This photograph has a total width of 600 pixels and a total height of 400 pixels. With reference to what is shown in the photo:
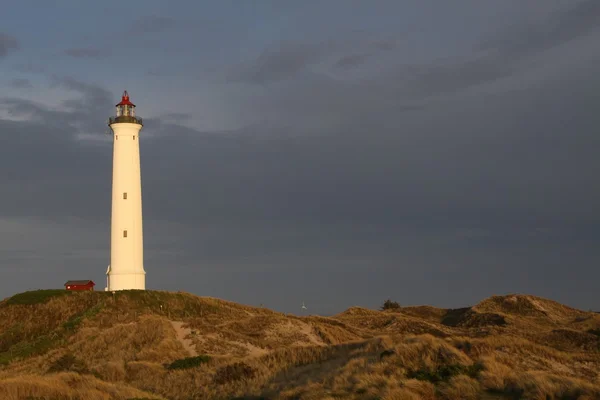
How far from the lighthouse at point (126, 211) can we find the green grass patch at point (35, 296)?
5.52 m

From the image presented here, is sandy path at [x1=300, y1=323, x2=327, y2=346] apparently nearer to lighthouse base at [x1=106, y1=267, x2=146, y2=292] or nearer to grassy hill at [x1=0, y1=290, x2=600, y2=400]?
grassy hill at [x1=0, y1=290, x2=600, y2=400]

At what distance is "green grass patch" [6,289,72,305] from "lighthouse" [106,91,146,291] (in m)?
5.52

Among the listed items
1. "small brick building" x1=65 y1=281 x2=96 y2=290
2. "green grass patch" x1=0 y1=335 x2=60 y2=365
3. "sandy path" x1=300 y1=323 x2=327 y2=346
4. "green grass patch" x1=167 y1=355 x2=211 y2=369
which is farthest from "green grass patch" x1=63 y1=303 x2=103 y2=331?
"green grass patch" x1=167 y1=355 x2=211 y2=369

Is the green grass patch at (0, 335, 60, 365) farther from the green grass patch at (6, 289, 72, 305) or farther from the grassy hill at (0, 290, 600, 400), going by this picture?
the green grass patch at (6, 289, 72, 305)

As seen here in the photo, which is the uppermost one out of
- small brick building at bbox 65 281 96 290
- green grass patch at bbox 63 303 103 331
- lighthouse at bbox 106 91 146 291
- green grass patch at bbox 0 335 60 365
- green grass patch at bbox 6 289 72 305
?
lighthouse at bbox 106 91 146 291

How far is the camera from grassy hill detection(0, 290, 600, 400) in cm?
1955

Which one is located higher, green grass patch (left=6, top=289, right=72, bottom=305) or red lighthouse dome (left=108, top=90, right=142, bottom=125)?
red lighthouse dome (left=108, top=90, right=142, bottom=125)

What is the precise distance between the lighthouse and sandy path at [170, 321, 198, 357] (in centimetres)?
1582

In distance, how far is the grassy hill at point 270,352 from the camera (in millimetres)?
19547

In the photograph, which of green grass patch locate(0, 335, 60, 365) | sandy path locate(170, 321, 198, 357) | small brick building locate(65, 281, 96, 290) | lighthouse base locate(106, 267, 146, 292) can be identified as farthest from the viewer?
small brick building locate(65, 281, 96, 290)

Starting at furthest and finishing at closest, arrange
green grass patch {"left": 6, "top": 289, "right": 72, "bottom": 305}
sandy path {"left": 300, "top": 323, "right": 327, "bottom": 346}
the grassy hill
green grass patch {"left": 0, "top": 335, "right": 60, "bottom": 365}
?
green grass patch {"left": 6, "top": 289, "right": 72, "bottom": 305} < sandy path {"left": 300, "top": 323, "right": 327, "bottom": 346} < green grass patch {"left": 0, "top": 335, "right": 60, "bottom": 365} < the grassy hill

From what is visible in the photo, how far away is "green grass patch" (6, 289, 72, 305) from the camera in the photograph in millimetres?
50875

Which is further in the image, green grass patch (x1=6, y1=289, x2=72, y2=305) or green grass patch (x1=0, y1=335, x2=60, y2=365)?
green grass patch (x1=6, y1=289, x2=72, y2=305)

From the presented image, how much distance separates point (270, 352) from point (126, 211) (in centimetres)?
3076
